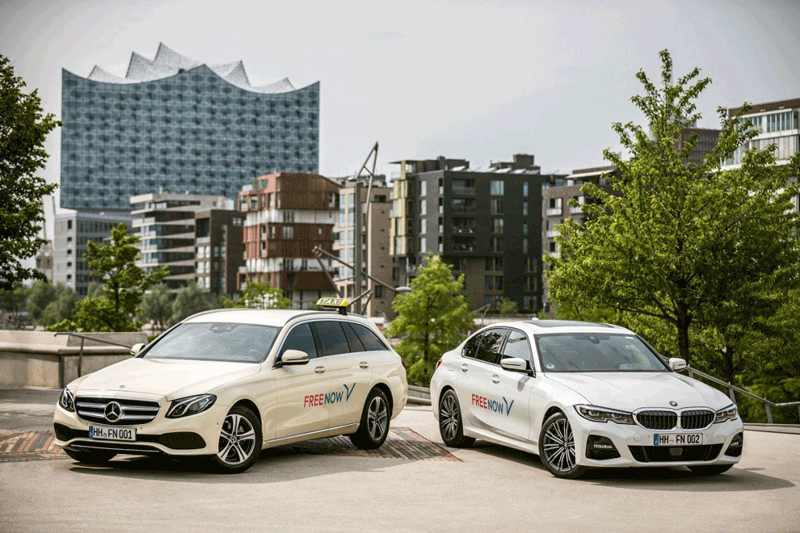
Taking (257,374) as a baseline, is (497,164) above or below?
above

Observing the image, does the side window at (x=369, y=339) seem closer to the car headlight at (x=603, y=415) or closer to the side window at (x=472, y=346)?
the side window at (x=472, y=346)

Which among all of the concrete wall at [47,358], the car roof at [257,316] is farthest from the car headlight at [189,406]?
the concrete wall at [47,358]

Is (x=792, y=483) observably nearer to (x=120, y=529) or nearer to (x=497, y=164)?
(x=120, y=529)

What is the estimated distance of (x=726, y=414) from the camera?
12062 millimetres

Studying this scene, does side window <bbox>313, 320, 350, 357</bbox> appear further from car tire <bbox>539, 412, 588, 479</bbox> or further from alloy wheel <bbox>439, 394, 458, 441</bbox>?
car tire <bbox>539, 412, 588, 479</bbox>

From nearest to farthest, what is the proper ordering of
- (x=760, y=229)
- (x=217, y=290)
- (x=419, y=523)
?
(x=419, y=523) → (x=760, y=229) → (x=217, y=290)

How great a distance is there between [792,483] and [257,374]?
17.1ft

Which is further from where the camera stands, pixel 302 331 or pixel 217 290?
pixel 217 290

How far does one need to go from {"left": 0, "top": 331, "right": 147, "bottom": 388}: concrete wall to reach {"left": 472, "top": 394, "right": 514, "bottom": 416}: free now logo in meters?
13.5

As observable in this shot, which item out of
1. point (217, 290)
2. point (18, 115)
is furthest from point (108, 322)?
point (217, 290)

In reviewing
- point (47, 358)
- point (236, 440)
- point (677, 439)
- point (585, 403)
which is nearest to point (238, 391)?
point (236, 440)

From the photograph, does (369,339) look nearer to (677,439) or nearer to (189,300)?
(677,439)

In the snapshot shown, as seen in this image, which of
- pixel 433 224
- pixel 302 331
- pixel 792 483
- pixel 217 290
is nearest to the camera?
pixel 792 483

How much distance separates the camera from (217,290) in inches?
7805
